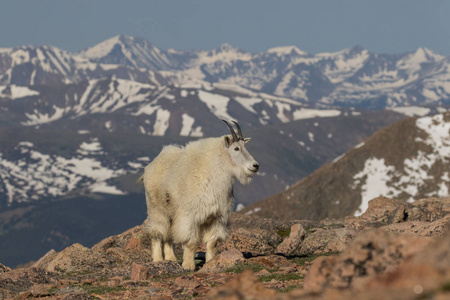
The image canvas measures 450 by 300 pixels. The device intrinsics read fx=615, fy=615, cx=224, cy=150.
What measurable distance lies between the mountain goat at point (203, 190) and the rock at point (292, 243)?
627 centimetres

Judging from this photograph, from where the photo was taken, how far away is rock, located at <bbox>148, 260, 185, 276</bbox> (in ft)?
67.7

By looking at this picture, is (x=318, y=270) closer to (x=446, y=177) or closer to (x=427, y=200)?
(x=427, y=200)

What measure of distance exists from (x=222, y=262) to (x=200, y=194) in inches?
112

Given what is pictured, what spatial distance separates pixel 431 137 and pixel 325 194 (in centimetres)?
3825

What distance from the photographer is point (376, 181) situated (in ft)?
586

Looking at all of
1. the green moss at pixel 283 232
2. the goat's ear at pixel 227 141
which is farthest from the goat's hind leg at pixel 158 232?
the green moss at pixel 283 232

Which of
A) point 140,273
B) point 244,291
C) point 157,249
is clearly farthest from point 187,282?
point 244,291

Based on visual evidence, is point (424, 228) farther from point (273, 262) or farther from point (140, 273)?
point (140, 273)

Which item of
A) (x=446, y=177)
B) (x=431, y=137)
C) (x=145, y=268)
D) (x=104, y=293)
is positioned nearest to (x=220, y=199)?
(x=145, y=268)

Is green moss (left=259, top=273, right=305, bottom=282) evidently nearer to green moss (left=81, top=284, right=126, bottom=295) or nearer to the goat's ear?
green moss (left=81, top=284, right=126, bottom=295)

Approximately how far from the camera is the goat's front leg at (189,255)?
21938 millimetres

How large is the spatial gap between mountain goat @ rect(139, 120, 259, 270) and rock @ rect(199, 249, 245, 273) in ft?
5.92

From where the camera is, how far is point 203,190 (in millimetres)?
21812

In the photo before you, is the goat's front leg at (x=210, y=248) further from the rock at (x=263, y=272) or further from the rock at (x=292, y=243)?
the rock at (x=292, y=243)
